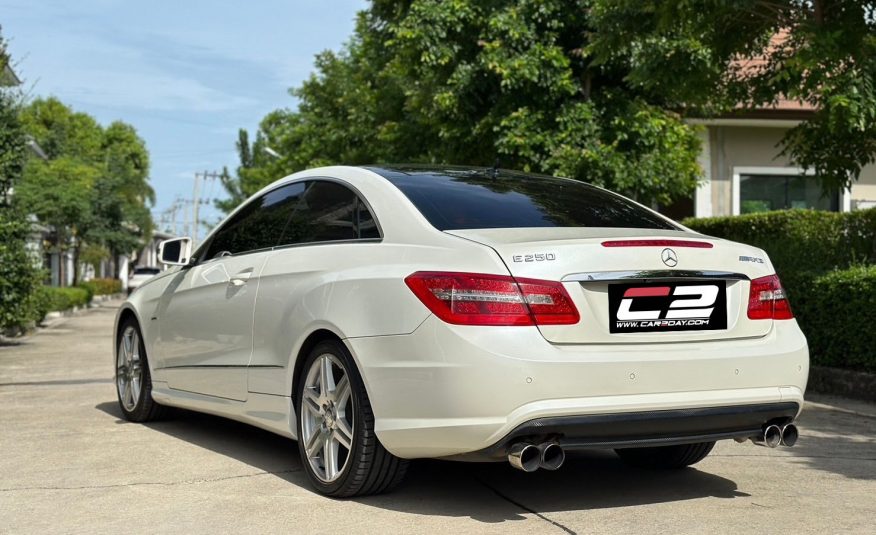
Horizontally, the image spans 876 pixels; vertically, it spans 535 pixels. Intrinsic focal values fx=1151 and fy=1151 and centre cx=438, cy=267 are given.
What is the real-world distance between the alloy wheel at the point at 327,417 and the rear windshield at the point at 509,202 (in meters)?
0.84

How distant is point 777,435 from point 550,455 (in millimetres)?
1157

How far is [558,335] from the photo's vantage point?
461 cm

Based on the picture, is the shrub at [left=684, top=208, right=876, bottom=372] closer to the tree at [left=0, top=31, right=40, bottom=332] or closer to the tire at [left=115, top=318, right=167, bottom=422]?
the tire at [left=115, top=318, right=167, bottom=422]

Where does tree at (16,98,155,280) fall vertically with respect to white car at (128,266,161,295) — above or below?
above

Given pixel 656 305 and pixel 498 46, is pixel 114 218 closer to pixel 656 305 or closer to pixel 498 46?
pixel 498 46

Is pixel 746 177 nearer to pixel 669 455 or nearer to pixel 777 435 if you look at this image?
pixel 669 455

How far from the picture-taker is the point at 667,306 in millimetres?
4816

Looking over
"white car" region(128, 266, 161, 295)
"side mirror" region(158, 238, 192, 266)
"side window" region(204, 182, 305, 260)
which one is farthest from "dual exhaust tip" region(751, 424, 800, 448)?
"white car" region(128, 266, 161, 295)

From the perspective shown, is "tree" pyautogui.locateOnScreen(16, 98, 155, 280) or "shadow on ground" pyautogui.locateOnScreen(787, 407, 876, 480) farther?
"tree" pyautogui.locateOnScreen(16, 98, 155, 280)

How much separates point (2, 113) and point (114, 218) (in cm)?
3278

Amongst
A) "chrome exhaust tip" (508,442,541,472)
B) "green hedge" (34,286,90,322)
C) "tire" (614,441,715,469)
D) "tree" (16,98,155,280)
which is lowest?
"tire" (614,441,715,469)

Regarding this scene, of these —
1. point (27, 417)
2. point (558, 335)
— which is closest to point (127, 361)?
point (27, 417)

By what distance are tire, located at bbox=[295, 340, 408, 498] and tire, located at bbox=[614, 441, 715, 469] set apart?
1.59m

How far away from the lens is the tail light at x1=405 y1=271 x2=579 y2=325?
4.59 metres
